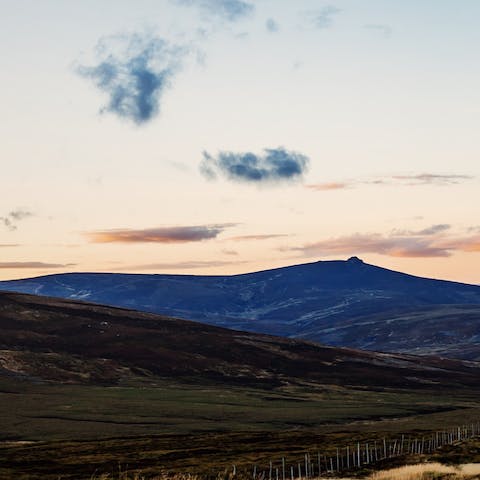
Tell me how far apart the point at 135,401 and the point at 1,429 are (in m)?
39.6

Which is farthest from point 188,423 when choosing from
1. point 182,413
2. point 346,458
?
point 346,458

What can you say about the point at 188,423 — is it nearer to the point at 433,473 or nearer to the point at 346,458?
the point at 346,458

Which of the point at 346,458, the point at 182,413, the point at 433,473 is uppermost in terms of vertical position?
the point at 433,473

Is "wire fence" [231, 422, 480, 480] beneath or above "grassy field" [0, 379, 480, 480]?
above

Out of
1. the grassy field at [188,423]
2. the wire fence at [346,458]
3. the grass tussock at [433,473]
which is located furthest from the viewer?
the grassy field at [188,423]

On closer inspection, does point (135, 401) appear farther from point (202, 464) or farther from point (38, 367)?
point (202, 464)

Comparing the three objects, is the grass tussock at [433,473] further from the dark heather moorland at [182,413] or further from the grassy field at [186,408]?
the grassy field at [186,408]


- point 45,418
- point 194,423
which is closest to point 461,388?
point 194,423

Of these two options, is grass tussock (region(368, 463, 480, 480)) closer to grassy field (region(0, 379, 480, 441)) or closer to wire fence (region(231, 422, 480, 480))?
wire fence (region(231, 422, 480, 480))

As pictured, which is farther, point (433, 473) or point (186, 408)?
point (186, 408)

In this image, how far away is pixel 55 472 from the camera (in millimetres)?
64750

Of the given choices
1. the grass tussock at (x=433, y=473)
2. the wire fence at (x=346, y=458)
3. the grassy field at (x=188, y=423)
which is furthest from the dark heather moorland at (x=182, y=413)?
the grass tussock at (x=433, y=473)

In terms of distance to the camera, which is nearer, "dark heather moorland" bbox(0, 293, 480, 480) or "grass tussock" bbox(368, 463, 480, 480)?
"grass tussock" bbox(368, 463, 480, 480)

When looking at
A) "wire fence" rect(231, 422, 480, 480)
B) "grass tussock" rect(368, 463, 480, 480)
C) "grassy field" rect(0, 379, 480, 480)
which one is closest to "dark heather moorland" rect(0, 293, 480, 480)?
"grassy field" rect(0, 379, 480, 480)
